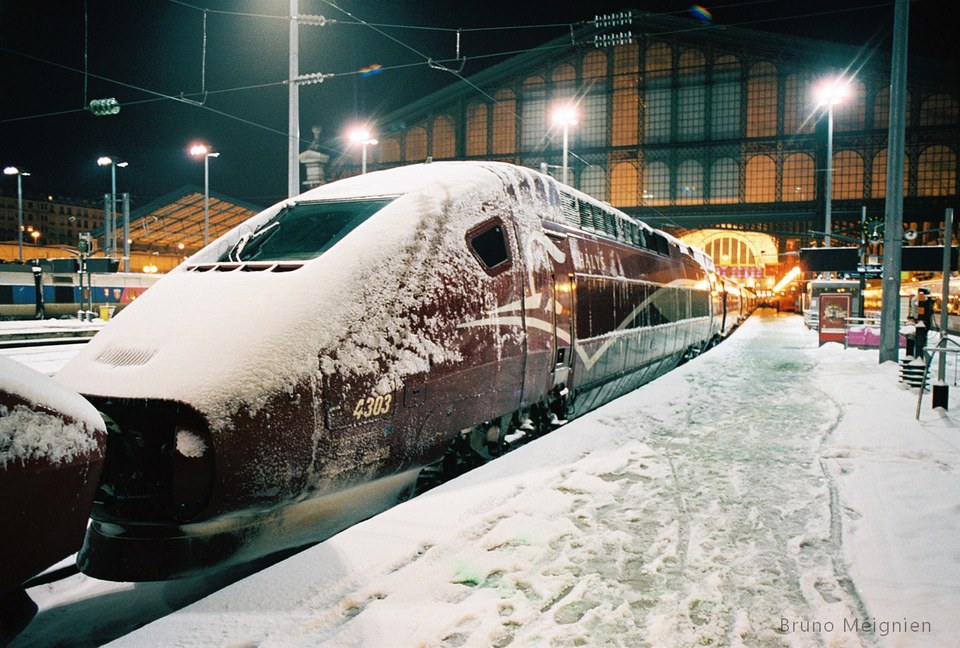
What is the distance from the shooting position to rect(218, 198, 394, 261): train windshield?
17.1 ft

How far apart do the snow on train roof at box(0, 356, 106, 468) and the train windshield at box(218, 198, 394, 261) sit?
236cm

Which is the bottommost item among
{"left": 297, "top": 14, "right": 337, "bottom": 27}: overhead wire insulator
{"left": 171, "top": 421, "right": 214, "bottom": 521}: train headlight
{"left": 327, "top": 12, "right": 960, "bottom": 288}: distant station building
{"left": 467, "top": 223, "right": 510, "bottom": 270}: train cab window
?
{"left": 171, "top": 421, "right": 214, "bottom": 521}: train headlight

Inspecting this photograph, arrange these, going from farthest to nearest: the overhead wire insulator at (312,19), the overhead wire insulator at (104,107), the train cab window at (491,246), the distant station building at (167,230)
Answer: the distant station building at (167,230) → the overhead wire insulator at (104,107) → the overhead wire insulator at (312,19) → the train cab window at (491,246)

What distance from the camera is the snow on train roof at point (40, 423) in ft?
8.08

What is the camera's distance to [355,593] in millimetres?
3316

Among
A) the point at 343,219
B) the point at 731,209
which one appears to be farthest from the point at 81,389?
the point at 731,209

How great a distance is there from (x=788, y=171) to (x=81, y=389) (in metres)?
51.0

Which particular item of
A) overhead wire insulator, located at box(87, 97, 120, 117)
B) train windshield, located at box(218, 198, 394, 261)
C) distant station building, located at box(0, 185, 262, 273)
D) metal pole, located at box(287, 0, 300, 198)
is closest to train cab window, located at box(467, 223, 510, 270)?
train windshield, located at box(218, 198, 394, 261)

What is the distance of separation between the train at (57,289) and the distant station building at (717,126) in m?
20.7

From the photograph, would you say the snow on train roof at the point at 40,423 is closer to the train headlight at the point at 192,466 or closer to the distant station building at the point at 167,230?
the train headlight at the point at 192,466

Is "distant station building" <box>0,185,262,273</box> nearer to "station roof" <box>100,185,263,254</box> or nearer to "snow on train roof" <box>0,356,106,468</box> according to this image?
"station roof" <box>100,185,263,254</box>

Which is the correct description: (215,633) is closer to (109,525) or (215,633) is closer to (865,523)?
(109,525)

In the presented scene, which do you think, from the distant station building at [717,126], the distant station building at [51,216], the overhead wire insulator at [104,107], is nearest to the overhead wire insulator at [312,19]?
the overhead wire insulator at [104,107]

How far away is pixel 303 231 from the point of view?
557cm
